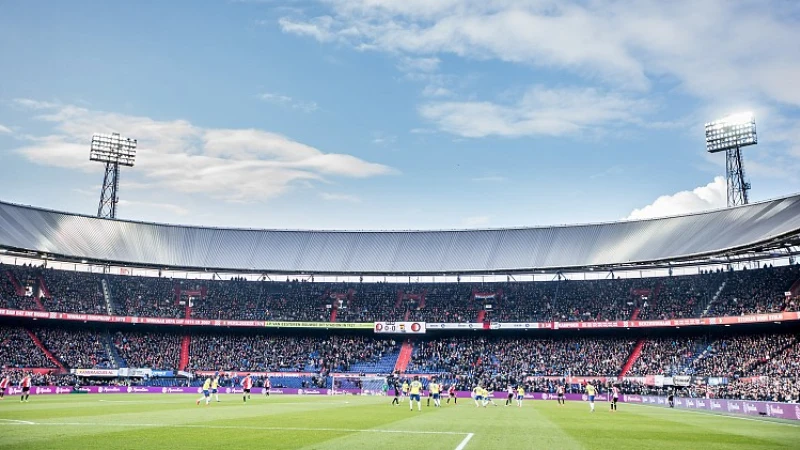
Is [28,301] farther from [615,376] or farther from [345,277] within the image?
[615,376]

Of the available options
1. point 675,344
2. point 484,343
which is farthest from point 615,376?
point 484,343

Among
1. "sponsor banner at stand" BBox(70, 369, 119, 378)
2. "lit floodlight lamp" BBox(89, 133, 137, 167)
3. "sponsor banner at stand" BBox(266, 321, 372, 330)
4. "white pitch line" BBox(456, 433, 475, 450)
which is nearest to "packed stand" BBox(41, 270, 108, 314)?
"sponsor banner at stand" BBox(70, 369, 119, 378)

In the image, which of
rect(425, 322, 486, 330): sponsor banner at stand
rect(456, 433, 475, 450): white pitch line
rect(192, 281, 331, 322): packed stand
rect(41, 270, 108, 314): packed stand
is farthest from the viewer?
rect(192, 281, 331, 322): packed stand

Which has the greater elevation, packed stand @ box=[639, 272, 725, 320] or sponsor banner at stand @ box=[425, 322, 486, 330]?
packed stand @ box=[639, 272, 725, 320]

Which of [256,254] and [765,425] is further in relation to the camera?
[256,254]

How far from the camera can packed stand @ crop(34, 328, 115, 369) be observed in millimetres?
66875

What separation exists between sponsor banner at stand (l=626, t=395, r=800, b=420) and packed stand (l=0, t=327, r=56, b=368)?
5589cm

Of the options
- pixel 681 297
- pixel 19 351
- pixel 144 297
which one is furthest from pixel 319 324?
pixel 681 297

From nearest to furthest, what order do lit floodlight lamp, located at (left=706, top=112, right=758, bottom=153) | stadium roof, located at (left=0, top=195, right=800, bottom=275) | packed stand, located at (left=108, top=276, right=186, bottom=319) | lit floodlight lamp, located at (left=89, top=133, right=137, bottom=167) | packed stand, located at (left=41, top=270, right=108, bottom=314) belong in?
stadium roof, located at (left=0, top=195, right=800, bottom=275) < lit floodlight lamp, located at (left=706, top=112, right=758, bottom=153) < packed stand, located at (left=41, top=270, right=108, bottom=314) < packed stand, located at (left=108, top=276, right=186, bottom=319) < lit floodlight lamp, located at (left=89, top=133, right=137, bottom=167)

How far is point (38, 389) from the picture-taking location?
55594mm

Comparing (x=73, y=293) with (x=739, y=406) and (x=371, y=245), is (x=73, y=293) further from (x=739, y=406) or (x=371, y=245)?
(x=739, y=406)

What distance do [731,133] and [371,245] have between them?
134ft

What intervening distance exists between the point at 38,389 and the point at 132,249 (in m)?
22.6

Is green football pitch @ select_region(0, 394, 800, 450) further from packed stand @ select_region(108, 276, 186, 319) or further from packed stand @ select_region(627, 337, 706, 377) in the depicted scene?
packed stand @ select_region(108, 276, 186, 319)
